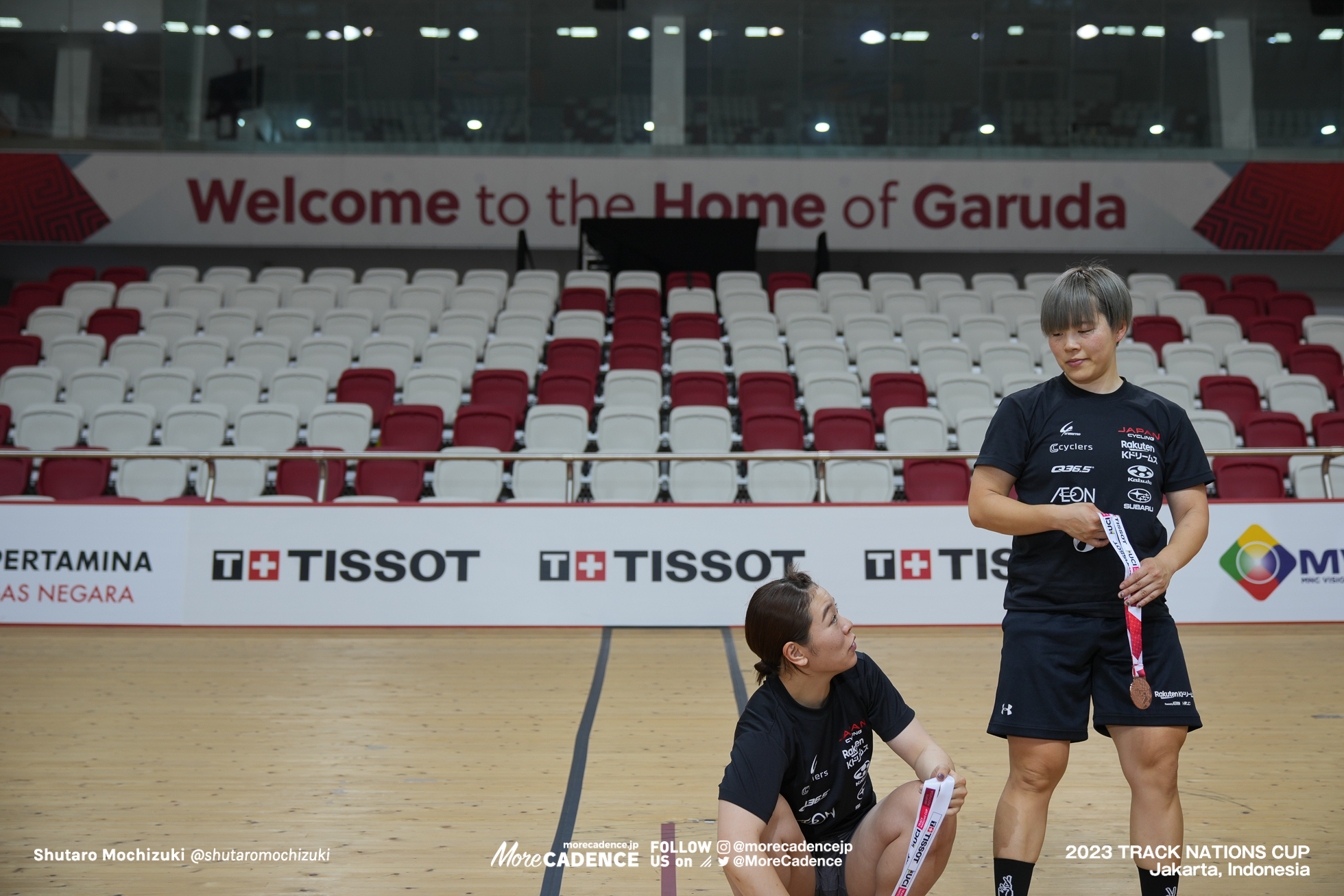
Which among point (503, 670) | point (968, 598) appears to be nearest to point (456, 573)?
point (503, 670)

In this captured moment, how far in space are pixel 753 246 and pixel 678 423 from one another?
514 centimetres

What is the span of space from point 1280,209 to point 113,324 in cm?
1396

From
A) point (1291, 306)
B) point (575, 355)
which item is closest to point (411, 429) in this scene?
point (575, 355)

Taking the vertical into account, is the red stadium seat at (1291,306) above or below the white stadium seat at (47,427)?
above

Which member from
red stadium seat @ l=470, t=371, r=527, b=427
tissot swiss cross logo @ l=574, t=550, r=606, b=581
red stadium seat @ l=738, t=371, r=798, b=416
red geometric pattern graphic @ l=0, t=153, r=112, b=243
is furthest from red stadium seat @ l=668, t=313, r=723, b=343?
red geometric pattern graphic @ l=0, t=153, r=112, b=243

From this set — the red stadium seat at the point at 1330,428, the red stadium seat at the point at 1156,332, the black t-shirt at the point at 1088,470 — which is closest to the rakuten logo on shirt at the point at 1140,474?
the black t-shirt at the point at 1088,470

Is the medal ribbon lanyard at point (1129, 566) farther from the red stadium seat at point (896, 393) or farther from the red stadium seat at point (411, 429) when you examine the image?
the red stadium seat at point (896, 393)

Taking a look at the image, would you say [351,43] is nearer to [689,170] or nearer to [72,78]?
[72,78]

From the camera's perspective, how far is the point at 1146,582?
6.35 ft

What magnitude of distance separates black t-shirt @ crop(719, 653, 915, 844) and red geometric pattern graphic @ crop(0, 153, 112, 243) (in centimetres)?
1356

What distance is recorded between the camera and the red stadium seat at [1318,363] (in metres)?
9.75

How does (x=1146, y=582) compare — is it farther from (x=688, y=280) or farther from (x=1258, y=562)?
(x=688, y=280)

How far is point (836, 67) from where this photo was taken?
13.7 m

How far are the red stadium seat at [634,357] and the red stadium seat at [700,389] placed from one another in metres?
0.75
